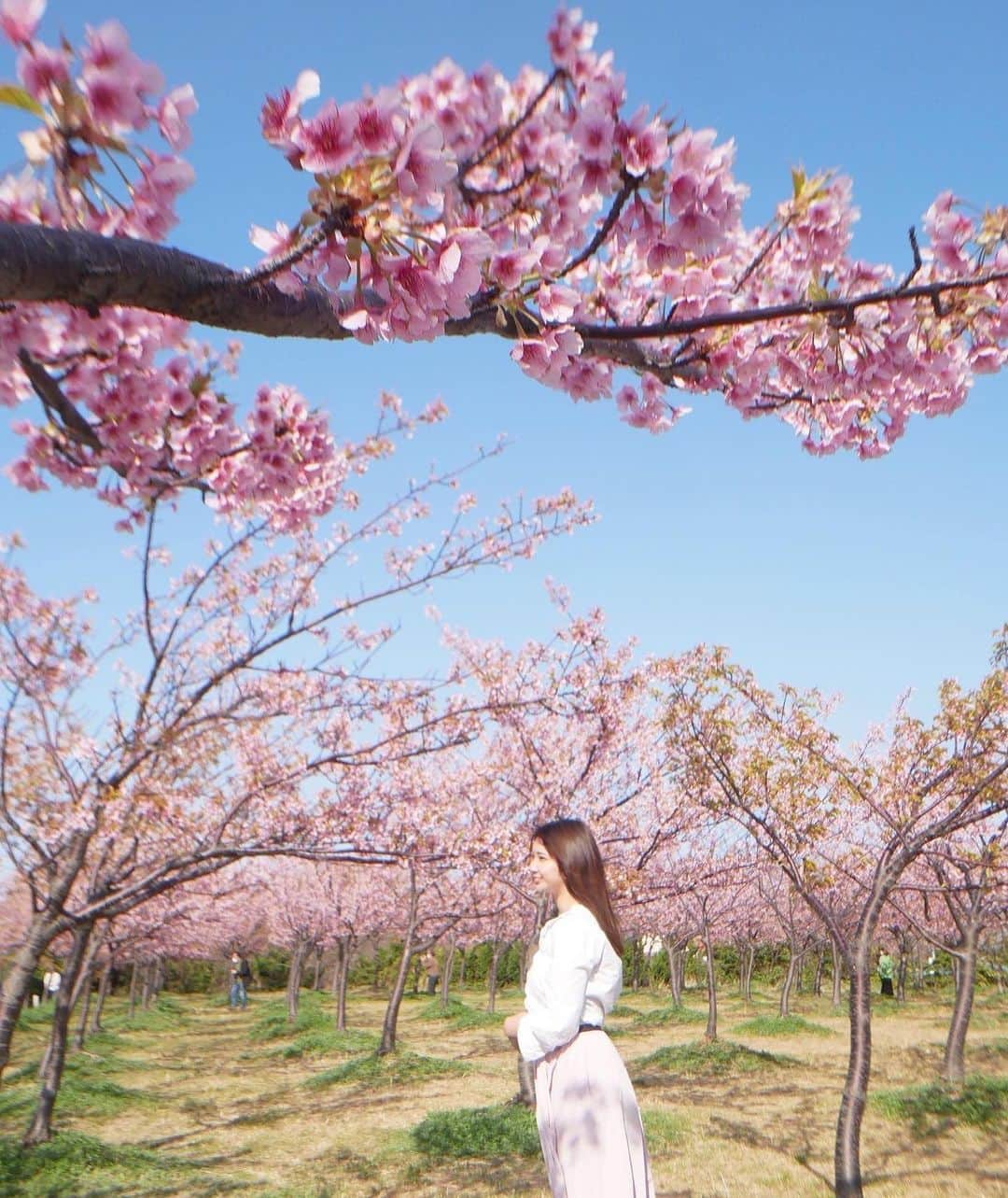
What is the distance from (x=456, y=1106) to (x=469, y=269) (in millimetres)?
10804

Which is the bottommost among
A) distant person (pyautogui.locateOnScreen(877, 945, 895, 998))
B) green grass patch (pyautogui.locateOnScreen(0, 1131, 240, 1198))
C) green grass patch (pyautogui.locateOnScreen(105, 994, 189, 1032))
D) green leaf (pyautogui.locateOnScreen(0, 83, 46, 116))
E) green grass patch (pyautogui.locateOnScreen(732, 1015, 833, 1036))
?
green grass patch (pyautogui.locateOnScreen(0, 1131, 240, 1198))

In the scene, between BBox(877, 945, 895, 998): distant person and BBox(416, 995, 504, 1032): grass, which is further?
BBox(877, 945, 895, 998): distant person

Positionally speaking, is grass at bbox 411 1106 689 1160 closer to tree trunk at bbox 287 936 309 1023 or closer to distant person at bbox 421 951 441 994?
tree trunk at bbox 287 936 309 1023

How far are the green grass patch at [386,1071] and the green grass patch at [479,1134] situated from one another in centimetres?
381

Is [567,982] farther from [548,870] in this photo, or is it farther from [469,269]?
[469,269]

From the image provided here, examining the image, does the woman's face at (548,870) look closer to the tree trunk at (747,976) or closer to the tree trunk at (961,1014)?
the tree trunk at (961,1014)

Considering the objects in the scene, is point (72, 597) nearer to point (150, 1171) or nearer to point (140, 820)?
point (140, 820)

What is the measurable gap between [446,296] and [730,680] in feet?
18.4

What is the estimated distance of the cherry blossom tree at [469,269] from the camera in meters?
1.59

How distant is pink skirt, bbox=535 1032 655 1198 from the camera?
3254 mm

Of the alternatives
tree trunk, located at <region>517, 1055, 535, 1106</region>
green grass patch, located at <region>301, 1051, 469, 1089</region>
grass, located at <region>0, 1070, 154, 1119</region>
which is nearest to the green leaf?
tree trunk, located at <region>517, 1055, 535, 1106</region>

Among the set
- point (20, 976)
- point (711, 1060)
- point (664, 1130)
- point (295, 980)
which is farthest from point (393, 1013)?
point (295, 980)

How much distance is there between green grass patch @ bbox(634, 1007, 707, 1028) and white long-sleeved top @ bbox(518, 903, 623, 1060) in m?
18.1

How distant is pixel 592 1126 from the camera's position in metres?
3.27
